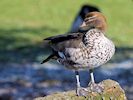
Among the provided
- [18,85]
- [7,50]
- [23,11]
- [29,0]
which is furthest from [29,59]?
[29,0]

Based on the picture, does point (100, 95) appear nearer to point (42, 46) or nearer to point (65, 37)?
point (65, 37)

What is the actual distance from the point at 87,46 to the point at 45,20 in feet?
77.4

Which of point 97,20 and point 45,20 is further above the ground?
point 97,20

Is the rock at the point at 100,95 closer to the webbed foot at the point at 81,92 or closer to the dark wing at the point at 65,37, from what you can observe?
the webbed foot at the point at 81,92

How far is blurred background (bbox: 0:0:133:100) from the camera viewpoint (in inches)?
549

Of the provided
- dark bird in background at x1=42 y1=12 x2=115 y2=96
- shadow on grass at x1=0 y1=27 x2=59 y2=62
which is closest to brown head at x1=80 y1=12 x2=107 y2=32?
dark bird in background at x1=42 y1=12 x2=115 y2=96

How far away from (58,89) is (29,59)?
3736mm

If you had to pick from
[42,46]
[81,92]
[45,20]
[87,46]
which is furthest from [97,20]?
[45,20]

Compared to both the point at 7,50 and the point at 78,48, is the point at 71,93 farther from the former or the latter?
the point at 7,50

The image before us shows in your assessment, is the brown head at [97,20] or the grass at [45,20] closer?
the brown head at [97,20]

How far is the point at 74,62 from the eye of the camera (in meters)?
5.34

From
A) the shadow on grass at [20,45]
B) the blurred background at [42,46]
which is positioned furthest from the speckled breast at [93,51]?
the shadow on grass at [20,45]

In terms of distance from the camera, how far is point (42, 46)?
773 inches

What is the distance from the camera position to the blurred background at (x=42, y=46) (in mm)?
13953
